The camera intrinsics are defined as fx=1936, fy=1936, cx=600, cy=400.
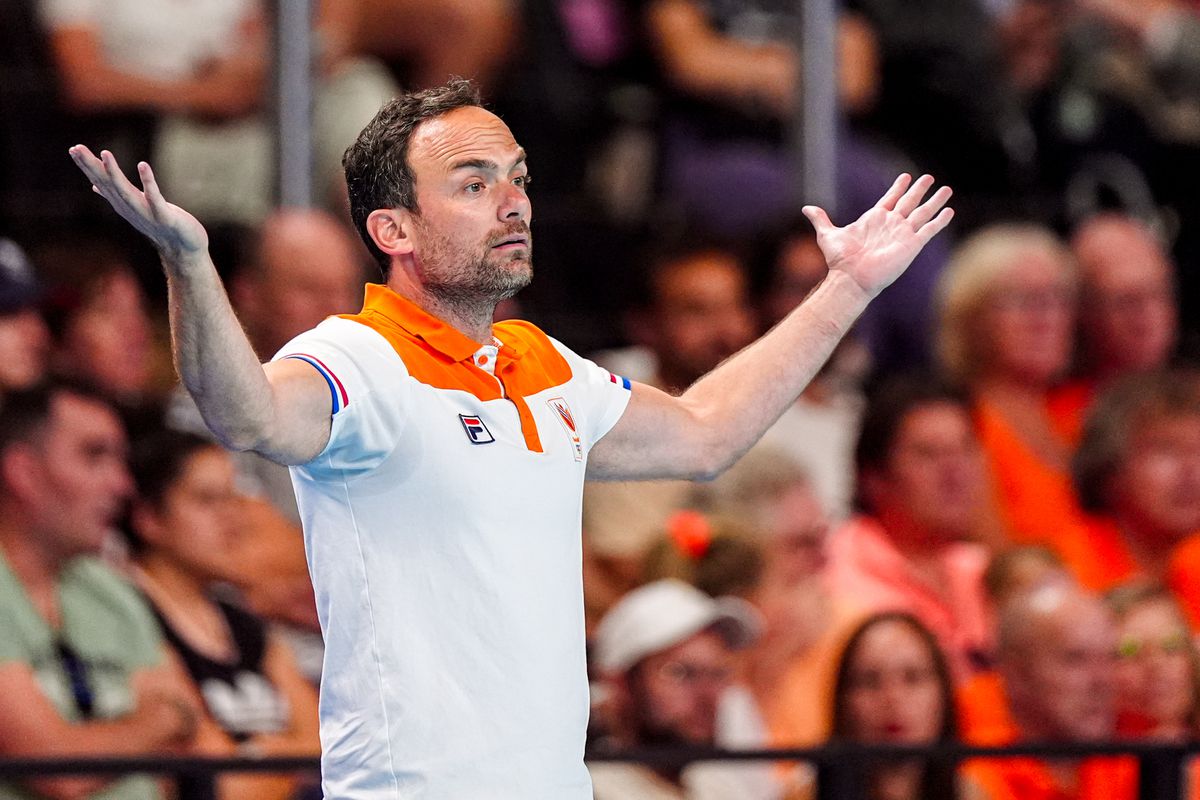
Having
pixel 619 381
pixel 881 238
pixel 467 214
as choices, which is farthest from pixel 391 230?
pixel 881 238

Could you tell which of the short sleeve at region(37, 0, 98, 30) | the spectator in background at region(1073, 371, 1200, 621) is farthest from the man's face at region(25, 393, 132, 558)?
the spectator in background at region(1073, 371, 1200, 621)

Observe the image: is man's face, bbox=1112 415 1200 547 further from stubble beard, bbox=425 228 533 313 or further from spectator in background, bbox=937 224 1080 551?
stubble beard, bbox=425 228 533 313

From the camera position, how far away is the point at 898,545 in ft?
16.2

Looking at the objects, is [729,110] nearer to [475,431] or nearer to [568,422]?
[568,422]

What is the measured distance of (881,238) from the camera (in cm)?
304

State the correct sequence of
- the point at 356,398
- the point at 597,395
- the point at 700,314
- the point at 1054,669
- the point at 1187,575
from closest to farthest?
the point at 356,398, the point at 597,395, the point at 1054,669, the point at 1187,575, the point at 700,314

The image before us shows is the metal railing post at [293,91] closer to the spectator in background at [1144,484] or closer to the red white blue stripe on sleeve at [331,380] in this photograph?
the spectator in background at [1144,484]

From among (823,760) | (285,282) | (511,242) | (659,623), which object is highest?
(285,282)

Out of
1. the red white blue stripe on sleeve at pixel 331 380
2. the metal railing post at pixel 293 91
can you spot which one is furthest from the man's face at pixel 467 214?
the metal railing post at pixel 293 91

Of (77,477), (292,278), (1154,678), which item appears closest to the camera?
(77,477)

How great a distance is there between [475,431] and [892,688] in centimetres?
220

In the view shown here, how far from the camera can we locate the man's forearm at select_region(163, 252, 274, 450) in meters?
2.21

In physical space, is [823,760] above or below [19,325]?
below

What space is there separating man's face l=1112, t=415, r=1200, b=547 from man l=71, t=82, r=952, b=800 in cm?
286
